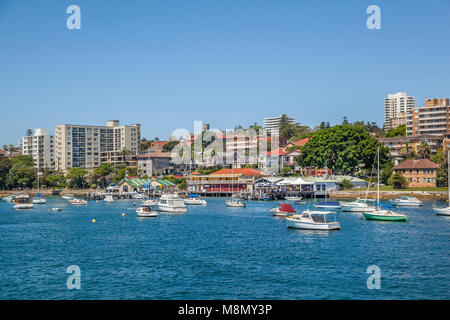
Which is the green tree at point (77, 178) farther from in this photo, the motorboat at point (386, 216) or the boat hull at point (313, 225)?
the boat hull at point (313, 225)

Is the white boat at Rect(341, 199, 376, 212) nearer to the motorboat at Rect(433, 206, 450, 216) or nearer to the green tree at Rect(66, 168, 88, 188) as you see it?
the motorboat at Rect(433, 206, 450, 216)

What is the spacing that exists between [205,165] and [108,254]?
11523 cm

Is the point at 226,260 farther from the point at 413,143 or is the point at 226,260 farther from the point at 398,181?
the point at 413,143

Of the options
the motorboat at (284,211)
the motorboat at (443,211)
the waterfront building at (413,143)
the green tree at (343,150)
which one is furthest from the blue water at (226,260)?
the waterfront building at (413,143)

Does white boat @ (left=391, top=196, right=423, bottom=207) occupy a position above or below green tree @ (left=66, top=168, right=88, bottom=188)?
below

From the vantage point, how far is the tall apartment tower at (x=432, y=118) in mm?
140375

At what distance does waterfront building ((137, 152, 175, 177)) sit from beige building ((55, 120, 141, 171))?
49.3 ft

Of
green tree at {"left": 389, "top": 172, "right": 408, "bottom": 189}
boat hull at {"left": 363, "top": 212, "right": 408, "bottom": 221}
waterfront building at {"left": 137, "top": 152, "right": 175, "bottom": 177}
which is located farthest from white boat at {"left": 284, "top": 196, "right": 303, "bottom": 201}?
waterfront building at {"left": 137, "top": 152, "right": 175, "bottom": 177}

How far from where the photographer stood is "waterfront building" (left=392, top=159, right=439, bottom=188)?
321 ft

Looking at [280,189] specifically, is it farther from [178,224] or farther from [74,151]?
[74,151]

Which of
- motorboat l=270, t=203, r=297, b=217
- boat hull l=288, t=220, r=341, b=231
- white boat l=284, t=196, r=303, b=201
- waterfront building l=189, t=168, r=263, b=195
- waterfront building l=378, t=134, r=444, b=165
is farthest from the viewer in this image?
waterfront building l=378, t=134, r=444, b=165

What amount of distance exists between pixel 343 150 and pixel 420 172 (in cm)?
1876

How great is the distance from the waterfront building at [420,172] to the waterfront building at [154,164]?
81788 millimetres

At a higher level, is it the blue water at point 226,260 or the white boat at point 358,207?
the white boat at point 358,207
